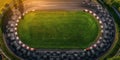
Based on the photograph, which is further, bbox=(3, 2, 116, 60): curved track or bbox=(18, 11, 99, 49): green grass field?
bbox=(18, 11, 99, 49): green grass field

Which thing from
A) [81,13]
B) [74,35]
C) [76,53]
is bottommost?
[76,53]

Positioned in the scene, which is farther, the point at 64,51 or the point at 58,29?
the point at 58,29

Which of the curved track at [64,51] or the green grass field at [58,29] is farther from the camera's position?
the green grass field at [58,29]

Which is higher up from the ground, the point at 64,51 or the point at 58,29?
the point at 58,29

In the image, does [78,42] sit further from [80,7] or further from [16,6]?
[16,6]

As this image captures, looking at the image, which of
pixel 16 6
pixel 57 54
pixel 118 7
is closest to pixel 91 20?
pixel 118 7
